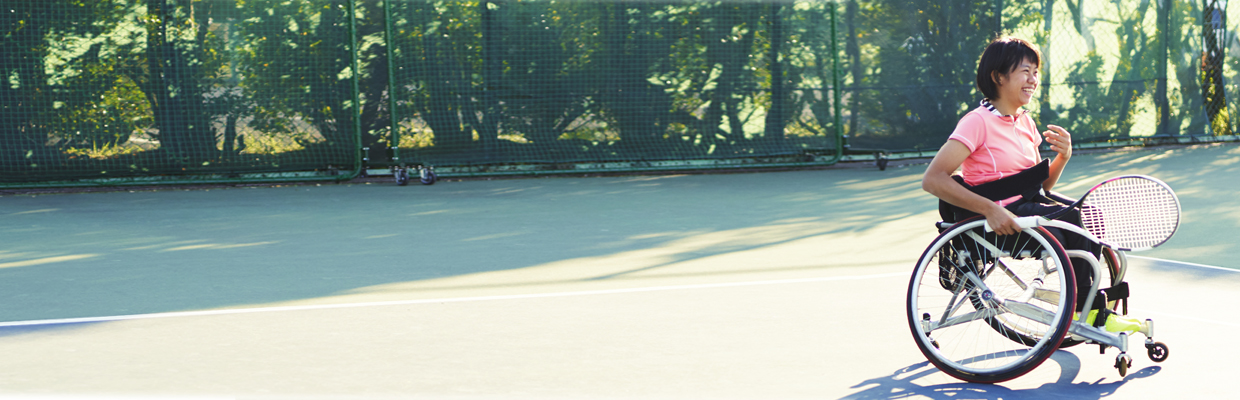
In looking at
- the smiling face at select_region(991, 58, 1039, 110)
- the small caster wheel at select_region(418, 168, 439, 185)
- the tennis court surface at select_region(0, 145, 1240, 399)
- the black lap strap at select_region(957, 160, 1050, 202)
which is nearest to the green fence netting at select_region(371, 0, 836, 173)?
the small caster wheel at select_region(418, 168, 439, 185)

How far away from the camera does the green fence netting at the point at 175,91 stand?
33.4 feet

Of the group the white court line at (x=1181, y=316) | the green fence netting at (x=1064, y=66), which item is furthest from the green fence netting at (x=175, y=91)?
the white court line at (x=1181, y=316)

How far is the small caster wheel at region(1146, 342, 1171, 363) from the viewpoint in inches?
155

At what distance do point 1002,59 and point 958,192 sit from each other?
0.52 metres

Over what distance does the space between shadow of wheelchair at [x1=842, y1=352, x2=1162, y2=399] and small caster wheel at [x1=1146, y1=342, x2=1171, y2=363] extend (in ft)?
0.13

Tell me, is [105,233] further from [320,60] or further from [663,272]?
[663,272]

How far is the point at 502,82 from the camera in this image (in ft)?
36.3

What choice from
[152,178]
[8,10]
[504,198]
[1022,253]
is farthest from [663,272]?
[8,10]

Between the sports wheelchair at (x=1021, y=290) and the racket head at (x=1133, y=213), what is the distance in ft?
0.15

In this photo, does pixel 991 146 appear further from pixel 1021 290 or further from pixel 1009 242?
pixel 1021 290

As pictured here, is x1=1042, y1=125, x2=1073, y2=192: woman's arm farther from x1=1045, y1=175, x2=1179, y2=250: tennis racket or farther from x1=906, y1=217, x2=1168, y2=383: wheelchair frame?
x1=906, y1=217, x2=1168, y2=383: wheelchair frame

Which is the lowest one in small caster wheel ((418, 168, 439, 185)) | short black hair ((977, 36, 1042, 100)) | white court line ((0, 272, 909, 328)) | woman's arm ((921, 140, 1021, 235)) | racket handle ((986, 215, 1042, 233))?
white court line ((0, 272, 909, 328))

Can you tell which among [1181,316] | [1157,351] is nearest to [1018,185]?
[1157,351]

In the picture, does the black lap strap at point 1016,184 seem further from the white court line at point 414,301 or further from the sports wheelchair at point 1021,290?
the white court line at point 414,301
